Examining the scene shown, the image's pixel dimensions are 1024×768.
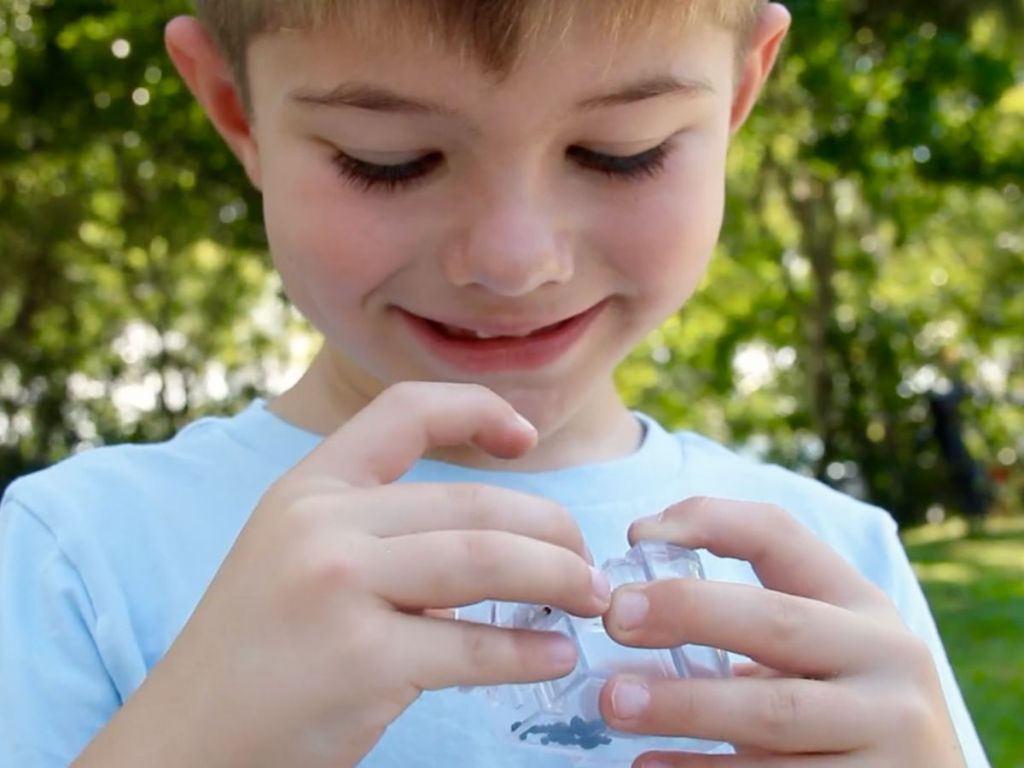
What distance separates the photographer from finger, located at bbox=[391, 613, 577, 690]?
100 centimetres

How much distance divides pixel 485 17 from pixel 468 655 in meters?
0.57

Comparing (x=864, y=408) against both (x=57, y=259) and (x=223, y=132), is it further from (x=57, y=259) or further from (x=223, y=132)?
(x=223, y=132)

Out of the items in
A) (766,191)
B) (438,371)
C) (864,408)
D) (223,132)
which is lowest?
(864,408)

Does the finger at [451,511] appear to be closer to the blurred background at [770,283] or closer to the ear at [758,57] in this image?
the ear at [758,57]

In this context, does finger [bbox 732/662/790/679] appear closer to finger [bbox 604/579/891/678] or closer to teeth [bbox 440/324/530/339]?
finger [bbox 604/579/891/678]

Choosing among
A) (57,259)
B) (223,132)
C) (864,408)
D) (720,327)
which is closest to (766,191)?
(720,327)

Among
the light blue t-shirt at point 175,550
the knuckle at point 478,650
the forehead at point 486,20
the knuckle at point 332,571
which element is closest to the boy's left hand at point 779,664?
the knuckle at point 478,650

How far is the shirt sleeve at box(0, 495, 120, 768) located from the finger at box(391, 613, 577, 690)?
1.63 feet

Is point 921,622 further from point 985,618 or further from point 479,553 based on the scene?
point 985,618

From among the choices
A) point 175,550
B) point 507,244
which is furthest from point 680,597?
point 175,550

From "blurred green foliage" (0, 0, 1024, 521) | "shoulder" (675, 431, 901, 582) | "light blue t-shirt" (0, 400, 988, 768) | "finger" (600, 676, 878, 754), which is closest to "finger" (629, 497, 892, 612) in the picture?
"finger" (600, 676, 878, 754)

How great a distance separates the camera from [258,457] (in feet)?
5.16

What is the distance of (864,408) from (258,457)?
10.9 meters

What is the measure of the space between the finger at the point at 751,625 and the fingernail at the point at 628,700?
0.12 ft
